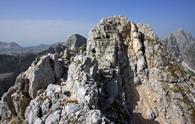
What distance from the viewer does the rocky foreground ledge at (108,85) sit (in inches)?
1800

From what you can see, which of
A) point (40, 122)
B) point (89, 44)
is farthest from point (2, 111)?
point (89, 44)

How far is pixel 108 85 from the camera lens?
6100cm

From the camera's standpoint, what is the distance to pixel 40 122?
42.2m

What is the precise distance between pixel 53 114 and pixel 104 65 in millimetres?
31725

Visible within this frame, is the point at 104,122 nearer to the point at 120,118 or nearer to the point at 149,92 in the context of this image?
the point at 120,118

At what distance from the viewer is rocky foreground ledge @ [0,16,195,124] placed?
45719 millimetres

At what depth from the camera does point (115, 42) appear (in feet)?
262

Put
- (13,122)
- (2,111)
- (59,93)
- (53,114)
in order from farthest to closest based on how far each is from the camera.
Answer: (2,111) < (13,122) < (59,93) < (53,114)

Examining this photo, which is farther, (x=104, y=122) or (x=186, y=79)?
(x=186, y=79)

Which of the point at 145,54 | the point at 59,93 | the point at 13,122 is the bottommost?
the point at 13,122

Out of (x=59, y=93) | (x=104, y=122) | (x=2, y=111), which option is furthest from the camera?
(x=2, y=111)

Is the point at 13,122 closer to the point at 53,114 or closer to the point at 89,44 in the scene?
the point at 53,114

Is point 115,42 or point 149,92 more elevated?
point 115,42

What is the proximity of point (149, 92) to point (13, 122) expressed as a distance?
34.1m
